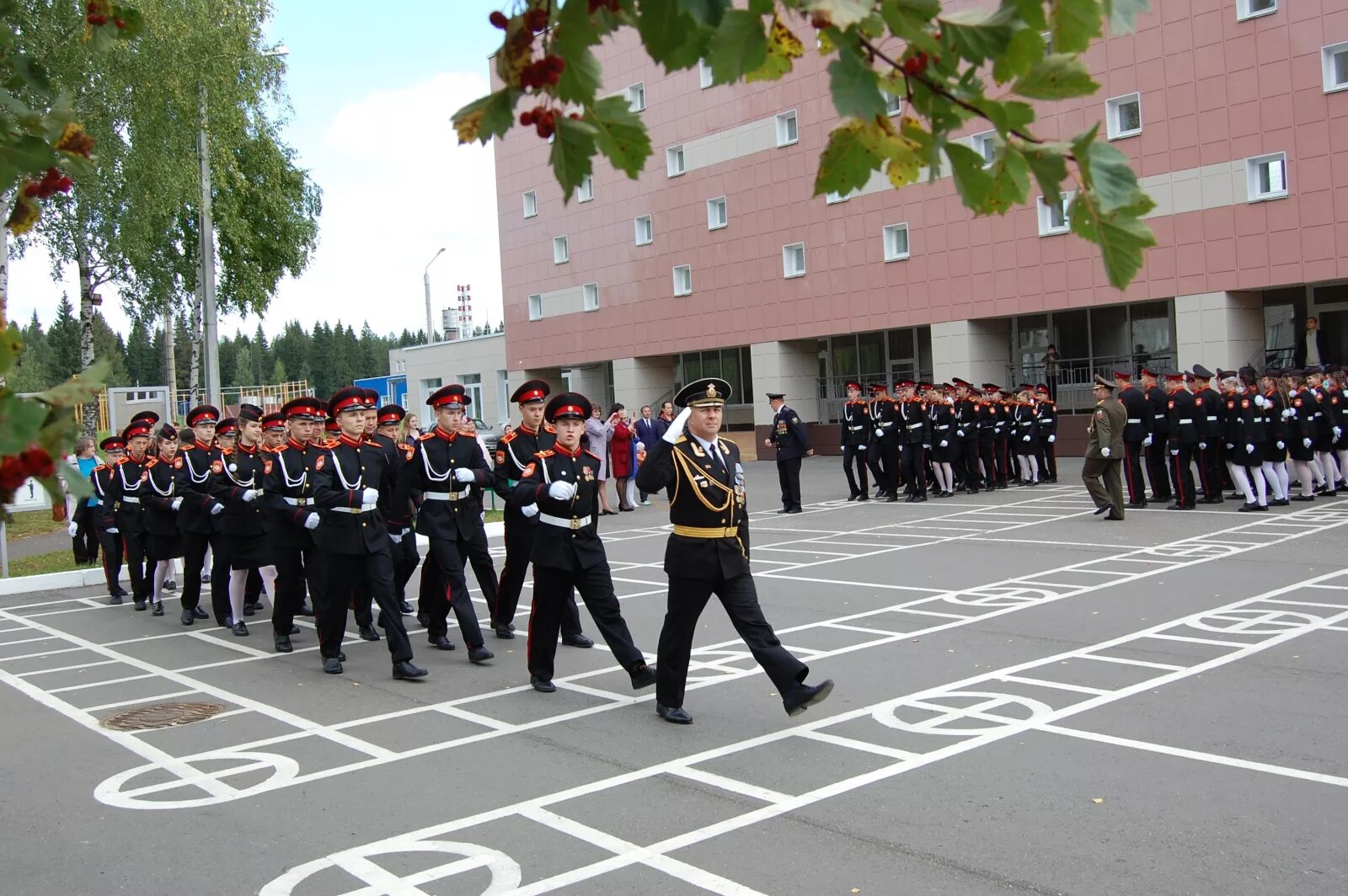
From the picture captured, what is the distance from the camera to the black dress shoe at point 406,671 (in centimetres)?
901

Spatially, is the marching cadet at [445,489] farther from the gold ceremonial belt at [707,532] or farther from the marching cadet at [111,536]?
the marching cadet at [111,536]

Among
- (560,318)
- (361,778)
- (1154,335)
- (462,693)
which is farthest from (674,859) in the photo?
(560,318)

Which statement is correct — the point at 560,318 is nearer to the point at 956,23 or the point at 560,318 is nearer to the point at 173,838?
the point at 173,838

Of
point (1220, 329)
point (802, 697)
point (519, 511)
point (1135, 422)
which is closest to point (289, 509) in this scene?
point (519, 511)

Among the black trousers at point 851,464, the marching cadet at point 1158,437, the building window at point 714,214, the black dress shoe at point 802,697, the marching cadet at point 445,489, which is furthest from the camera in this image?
the building window at point 714,214

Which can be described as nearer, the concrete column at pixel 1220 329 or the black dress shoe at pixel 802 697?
the black dress shoe at pixel 802 697

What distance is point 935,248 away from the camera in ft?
106

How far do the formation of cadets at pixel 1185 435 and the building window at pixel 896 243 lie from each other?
11.5m

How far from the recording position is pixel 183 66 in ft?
78.9

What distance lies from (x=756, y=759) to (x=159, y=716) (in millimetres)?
4401

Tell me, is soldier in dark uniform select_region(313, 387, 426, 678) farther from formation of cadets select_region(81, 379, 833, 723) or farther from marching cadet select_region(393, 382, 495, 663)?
marching cadet select_region(393, 382, 495, 663)

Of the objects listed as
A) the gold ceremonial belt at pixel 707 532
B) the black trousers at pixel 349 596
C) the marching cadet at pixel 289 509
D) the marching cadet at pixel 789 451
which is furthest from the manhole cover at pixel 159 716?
the marching cadet at pixel 789 451

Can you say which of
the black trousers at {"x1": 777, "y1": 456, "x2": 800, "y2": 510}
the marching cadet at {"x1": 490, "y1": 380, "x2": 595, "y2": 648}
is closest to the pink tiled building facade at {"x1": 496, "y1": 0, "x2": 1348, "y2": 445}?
the black trousers at {"x1": 777, "y1": 456, "x2": 800, "y2": 510}

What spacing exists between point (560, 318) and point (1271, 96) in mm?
26463
